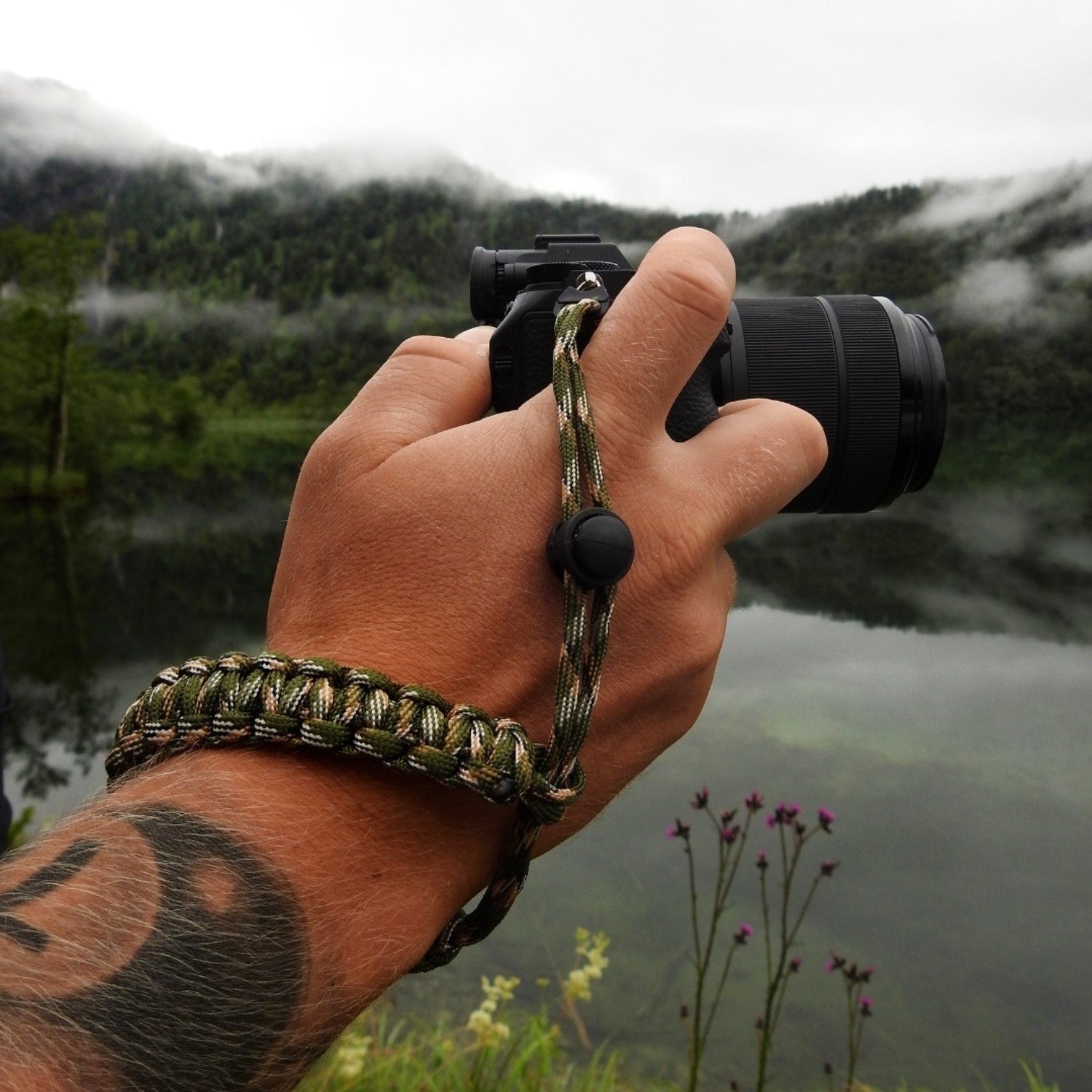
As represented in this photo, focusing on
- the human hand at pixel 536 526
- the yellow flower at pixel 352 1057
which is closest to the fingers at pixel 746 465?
the human hand at pixel 536 526

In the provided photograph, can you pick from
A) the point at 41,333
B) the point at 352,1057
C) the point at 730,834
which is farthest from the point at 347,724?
the point at 41,333

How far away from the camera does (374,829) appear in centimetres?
64

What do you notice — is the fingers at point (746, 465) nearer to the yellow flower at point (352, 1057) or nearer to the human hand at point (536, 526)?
the human hand at point (536, 526)

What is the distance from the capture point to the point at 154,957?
0.57m

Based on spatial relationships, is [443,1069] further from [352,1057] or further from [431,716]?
[431,716]

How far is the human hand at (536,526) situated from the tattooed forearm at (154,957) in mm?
170

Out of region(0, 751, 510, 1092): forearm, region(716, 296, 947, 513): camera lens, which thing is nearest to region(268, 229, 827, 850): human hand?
region(0, 751, 510, 1092): forearm

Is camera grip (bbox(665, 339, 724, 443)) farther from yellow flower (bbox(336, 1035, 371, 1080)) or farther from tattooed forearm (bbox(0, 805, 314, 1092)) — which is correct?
yellow flower (bbox(336, 1035, 371, 1080))

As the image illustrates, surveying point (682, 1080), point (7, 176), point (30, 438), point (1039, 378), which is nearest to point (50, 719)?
point (682, 1080)

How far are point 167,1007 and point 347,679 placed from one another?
23 cm

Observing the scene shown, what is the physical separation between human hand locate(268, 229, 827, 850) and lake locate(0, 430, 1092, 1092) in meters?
0.30

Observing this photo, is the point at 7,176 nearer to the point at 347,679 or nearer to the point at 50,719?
the point at 50,719

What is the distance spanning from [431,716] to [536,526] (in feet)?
0.52

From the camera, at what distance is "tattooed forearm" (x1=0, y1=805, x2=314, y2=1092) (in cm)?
54
